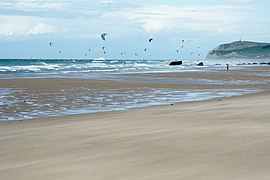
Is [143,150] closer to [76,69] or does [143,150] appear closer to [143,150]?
[143,150]

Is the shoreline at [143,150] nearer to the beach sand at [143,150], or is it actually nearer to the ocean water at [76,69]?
the beach sand at [143,150]

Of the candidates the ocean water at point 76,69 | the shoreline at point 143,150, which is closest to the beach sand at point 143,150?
the shoreline at point 143,150

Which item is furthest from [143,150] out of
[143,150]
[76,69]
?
[76,69]

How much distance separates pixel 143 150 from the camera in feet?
21.9

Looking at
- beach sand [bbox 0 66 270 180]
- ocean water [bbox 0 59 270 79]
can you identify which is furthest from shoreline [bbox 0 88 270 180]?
ocean water [bbox 0 59 270 79]

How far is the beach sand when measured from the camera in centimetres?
536

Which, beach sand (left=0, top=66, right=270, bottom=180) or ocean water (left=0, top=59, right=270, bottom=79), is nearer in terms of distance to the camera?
beach sand (left=0, top=66, right=270, bottom=180)

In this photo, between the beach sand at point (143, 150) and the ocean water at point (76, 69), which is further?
the ocean water at point (76, 69)

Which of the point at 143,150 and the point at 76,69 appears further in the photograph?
the point at 76,69

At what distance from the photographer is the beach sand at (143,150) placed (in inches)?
211

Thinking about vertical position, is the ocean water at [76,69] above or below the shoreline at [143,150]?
below

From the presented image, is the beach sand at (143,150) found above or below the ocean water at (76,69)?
above

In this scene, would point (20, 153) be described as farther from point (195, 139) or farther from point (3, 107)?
point (3, 107)

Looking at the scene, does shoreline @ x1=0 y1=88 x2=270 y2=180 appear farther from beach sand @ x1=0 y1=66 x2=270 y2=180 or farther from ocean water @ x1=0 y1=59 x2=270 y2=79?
ocean water @ x1=0 y1=59 x2=270 y2=79
